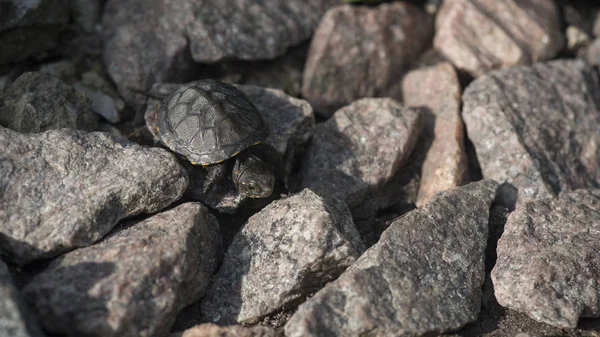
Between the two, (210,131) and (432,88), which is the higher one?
(210,131)

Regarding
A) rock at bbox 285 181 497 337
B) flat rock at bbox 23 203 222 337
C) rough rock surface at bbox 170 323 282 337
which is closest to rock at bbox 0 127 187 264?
flat rock at bbox 23 203 222 337

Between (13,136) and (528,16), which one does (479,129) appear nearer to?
(528,16)

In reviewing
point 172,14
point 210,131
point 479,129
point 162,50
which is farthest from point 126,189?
point 479,129

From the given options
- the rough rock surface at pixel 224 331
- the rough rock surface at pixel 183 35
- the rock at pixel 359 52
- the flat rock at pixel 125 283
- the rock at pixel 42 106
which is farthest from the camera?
the rock at pixel 359 52

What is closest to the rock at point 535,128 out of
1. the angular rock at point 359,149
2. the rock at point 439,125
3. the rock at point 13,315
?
the rock at point 439,125

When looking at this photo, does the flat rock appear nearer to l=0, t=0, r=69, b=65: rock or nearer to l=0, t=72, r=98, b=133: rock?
l=0, t=72, r=98, b=133: rock

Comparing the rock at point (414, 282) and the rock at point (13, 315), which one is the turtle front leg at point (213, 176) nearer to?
the rock at point (414, 282)
